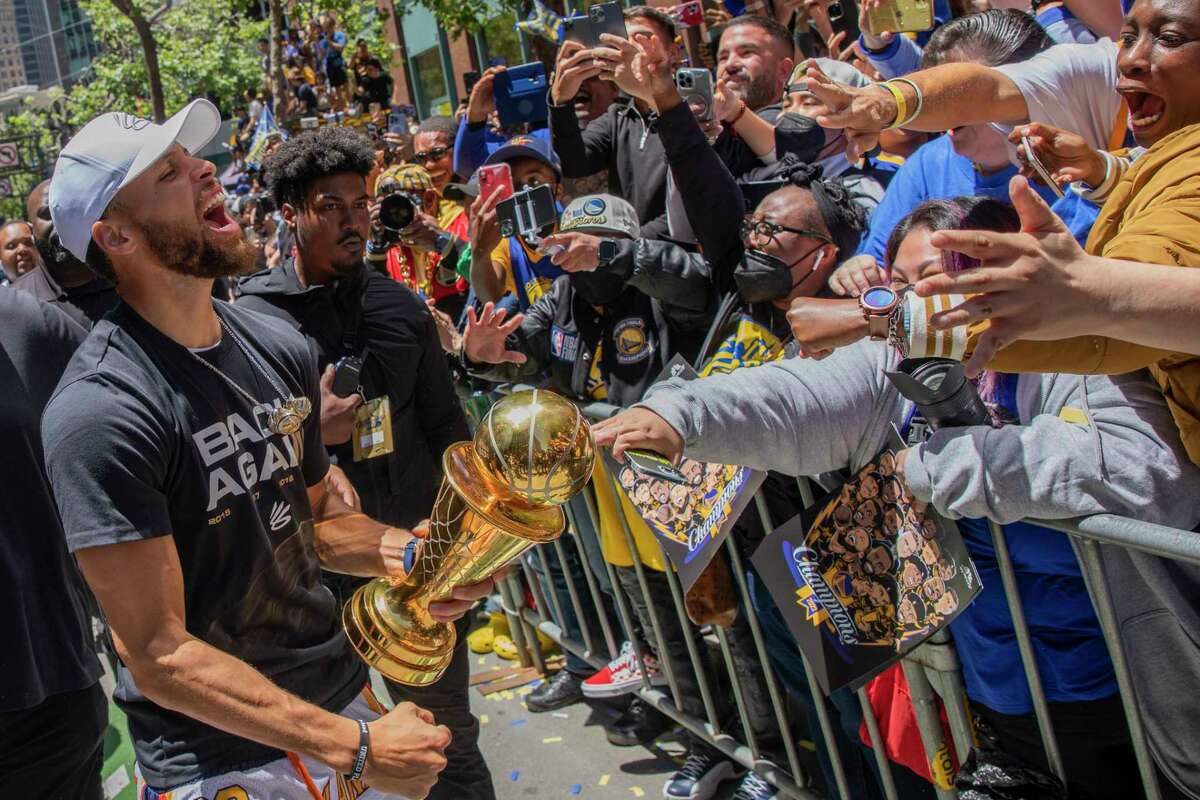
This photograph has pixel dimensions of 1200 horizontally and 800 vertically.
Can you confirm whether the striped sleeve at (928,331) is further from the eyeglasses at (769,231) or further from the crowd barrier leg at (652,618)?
the crowd barrier leg at (652,618)

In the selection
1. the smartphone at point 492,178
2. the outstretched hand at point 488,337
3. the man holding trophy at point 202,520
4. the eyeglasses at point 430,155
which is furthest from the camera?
the eyeglasses at point 430,155

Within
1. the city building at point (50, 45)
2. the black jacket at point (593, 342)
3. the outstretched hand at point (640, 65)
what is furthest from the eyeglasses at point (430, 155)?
the city building at point (50, 45)

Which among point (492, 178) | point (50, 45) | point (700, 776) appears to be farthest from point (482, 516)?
point (50, 45)

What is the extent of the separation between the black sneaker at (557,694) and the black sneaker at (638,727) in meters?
0.33

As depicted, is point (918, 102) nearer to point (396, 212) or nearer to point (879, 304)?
point (879, 304)

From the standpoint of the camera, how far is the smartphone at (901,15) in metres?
3.88

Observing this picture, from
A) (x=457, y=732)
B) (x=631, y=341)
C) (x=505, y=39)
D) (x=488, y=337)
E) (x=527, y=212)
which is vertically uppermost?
(x=505, y=39)

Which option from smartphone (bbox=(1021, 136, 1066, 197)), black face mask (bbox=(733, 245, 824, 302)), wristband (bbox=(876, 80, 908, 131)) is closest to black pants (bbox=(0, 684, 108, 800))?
black face mask (bbox=(733, 245, 824, 302))

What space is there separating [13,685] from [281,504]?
0.87m

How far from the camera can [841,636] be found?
238 centimetres

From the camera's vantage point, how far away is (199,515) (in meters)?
2.14

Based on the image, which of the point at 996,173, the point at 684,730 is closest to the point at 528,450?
the point at 996,173

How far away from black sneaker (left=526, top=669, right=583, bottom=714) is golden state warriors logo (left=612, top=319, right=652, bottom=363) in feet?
5.08

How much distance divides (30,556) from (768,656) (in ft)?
6.72
